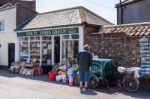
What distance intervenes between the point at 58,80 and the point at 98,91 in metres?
3.44

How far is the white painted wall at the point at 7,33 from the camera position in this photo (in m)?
20.8

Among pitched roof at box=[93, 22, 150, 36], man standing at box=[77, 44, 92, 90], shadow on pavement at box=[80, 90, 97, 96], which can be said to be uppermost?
pitched roof at box=[93, 22, 150, 36]

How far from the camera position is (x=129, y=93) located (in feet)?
35.4

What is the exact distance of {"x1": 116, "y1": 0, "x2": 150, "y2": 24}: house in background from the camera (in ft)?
57.2

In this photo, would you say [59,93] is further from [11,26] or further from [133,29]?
[11,26]

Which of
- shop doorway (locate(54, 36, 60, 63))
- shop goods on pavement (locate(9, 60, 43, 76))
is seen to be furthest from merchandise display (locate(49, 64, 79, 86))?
shop doorway (locate(54, 36, 60, 63))

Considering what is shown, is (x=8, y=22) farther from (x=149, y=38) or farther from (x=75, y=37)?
(x=149, y=38)

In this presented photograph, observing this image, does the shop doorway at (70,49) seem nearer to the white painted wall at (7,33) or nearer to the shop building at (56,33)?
the shop building at (56,33)

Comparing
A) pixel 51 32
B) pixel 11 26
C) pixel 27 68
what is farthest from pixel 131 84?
pixel 11 26

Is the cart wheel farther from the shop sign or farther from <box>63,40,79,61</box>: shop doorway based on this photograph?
<box>63,40,79,61</box>: shop doorway

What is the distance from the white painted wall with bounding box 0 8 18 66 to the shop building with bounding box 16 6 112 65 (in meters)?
1.32

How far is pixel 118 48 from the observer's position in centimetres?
1288

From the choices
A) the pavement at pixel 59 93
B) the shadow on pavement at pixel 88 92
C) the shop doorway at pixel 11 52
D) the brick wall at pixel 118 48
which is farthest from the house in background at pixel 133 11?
the shop doorway at pixel 11 52

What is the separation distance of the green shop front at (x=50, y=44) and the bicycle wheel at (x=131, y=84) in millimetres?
4409
